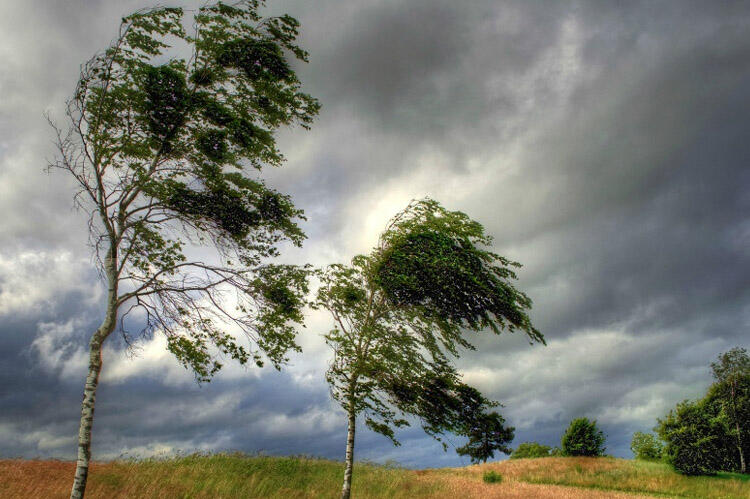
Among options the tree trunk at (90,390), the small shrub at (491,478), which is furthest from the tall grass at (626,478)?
the tree trunk at (90,390)

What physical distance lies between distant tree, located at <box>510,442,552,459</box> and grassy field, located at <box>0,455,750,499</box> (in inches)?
810

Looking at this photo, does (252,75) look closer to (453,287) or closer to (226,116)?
(226,116)

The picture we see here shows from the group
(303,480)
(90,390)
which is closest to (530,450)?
(303,480)

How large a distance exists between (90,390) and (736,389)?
50286mm

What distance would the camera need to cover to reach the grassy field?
1184 cm

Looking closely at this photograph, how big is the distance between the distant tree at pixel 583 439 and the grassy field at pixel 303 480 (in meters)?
2.30

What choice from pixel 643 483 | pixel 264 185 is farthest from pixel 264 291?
pixel 643 483

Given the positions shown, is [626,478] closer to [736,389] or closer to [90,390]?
[736,389]

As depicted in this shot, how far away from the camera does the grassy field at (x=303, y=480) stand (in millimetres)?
11836

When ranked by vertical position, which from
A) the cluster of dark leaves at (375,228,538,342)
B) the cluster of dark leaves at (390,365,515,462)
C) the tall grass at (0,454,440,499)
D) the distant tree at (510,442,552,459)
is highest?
the cluster of dark leaves at (375,228,538,342)

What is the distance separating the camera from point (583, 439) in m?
33.3

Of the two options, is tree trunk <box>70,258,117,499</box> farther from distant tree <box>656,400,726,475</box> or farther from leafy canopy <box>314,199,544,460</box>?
distant tree <box>656,400,726,475</box>

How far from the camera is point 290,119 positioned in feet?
40.6

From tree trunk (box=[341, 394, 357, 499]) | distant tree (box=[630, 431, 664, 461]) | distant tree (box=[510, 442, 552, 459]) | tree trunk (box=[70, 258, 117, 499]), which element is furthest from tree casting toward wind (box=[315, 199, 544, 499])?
distant tree (box=[510, 442, 552, 459])
